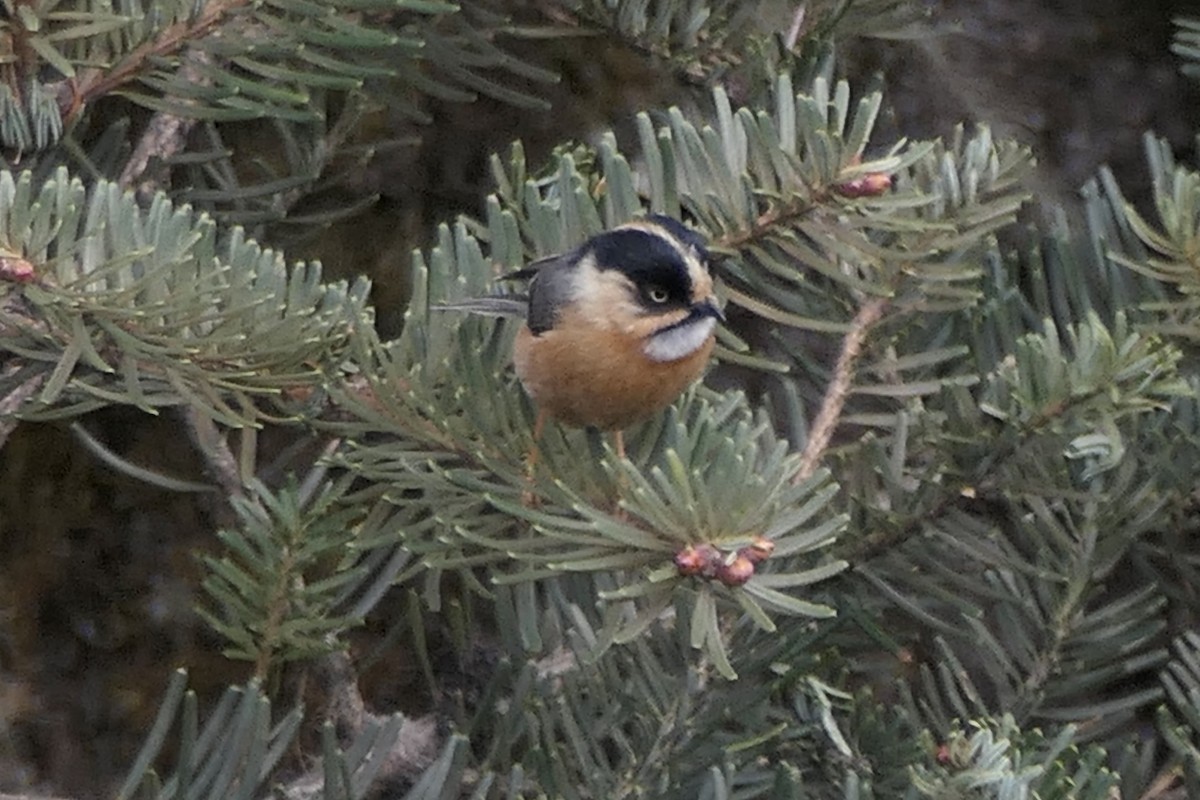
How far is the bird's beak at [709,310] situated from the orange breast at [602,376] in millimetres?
14

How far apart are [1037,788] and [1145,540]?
287 mm

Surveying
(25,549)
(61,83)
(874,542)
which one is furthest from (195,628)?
(874,542)

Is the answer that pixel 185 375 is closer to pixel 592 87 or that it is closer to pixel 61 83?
pixel 61 83

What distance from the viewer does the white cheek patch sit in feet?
2.51

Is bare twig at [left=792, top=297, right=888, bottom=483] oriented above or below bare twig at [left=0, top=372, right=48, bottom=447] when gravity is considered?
above

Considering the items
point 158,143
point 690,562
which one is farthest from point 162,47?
point 690,562

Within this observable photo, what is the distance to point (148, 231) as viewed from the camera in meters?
0.59

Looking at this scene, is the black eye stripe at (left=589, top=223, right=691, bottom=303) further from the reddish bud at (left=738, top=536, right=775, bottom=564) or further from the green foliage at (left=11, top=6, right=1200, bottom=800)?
the reddish bud at (left=738, top=536, right=775, bottom=564)

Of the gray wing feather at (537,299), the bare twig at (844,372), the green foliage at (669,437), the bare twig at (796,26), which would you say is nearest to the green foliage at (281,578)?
the green foliage at (669,437)

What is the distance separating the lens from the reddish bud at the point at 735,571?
0.51 metres

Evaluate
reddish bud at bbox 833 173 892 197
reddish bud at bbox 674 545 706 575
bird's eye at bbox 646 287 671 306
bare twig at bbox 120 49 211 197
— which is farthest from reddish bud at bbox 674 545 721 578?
bare twig at bbox 120 49 211 197

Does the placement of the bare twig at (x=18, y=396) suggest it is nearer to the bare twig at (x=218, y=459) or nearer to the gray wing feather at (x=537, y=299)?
the bare twig at (x=218, y=459)

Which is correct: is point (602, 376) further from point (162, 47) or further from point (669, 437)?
point (162, 47)

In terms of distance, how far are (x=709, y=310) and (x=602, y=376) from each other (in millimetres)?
68
